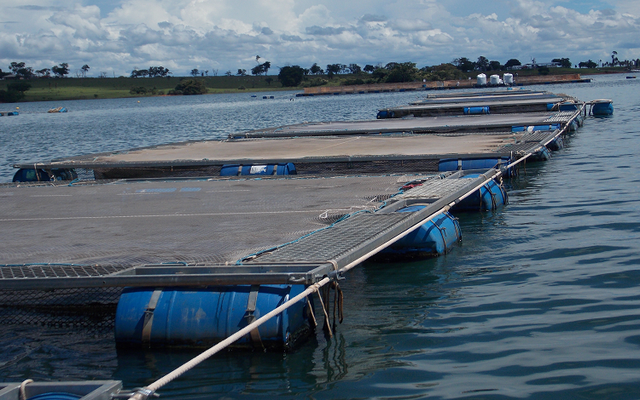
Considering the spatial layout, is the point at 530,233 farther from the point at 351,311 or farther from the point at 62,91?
the point at 62,91

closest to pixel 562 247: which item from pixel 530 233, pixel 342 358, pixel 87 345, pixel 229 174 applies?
pixel 530 233

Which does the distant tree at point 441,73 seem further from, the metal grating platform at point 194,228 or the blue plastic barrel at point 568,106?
the metal grating platform at point 194,228

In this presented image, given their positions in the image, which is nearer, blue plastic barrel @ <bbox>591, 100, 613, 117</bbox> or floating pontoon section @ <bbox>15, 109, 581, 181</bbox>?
floating pontoon section @ <bbox>15, 109, 581, 181</bbox>

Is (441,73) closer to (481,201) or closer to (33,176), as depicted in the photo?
(33,176)

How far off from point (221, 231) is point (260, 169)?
744 cm

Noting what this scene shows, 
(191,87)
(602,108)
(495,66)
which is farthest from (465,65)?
(602,108)

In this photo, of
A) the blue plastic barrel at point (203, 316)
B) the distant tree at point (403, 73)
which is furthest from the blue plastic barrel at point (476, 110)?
the distant tree at point (403, 73)

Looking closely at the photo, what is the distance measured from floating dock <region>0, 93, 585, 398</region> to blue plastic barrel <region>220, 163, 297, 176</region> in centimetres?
3

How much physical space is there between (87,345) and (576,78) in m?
138

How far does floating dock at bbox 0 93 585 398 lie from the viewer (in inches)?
270

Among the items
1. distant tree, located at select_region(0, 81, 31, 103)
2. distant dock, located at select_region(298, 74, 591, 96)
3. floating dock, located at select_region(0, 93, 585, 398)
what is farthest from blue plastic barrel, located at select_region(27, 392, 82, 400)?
distant tree, located at select_region(0, 81, 31, 103)

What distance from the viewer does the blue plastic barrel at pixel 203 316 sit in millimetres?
6703

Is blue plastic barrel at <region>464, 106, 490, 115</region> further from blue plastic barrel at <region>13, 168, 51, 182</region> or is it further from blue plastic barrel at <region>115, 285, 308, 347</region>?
blue plastic barrel at <region>115, 285, 308, 347</region>

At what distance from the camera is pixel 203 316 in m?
6.81
